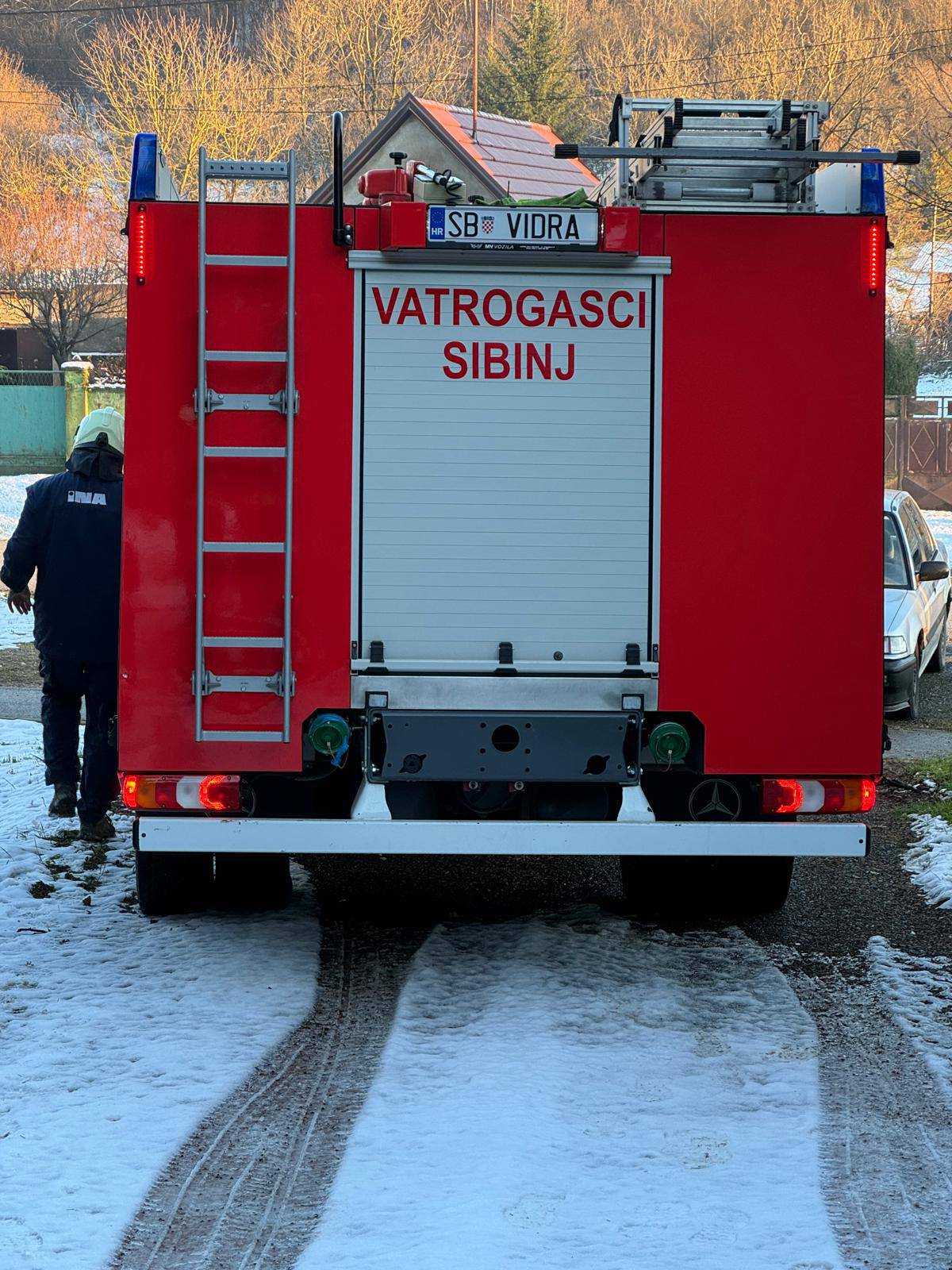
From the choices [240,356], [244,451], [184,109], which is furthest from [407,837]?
[184,109]

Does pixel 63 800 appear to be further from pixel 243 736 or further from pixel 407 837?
pixel 407 837

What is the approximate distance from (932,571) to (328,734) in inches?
289

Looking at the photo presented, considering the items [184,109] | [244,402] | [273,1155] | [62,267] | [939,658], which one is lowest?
[273,1155]

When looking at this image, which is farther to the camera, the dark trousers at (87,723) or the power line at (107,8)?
the power line at (107,8)

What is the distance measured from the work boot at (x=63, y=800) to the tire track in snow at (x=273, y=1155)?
2816 mm

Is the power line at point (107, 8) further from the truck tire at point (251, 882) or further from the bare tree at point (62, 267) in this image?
the truck tire at point (251, 882)

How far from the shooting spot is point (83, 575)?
7316 millimetres

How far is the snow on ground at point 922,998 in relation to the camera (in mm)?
5012

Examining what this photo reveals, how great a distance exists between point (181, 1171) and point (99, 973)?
177 centimetres

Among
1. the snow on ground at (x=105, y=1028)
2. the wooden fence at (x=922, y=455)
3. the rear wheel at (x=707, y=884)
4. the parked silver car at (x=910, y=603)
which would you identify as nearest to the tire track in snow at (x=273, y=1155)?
the snow on ground at (x=105, y=1028)

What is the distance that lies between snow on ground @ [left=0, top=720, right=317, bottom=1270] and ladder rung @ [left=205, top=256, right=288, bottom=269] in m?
2.56

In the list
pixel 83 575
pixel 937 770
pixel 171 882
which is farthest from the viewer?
pixel 937 770

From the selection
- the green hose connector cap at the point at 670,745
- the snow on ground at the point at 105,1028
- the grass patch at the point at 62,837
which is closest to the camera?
the snow on ground at the point at 105,1028

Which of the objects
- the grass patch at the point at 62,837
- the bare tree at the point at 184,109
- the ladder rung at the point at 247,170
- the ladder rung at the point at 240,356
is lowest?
the grass patch at the point at 62,837
